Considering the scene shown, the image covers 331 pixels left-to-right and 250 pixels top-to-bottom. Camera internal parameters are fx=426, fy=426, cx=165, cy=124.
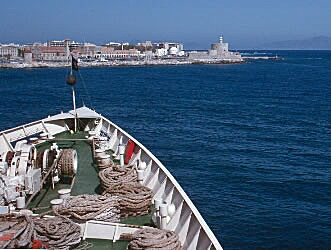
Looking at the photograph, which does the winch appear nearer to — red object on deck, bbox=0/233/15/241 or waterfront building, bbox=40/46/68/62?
red object on deck, bbox=0/233/15/241

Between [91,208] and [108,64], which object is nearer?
[91,208]

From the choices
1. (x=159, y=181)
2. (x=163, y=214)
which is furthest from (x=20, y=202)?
(x=159, y=181)

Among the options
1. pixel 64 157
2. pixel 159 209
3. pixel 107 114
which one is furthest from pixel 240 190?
pixel 107 114

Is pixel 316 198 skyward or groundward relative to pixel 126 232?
groundward

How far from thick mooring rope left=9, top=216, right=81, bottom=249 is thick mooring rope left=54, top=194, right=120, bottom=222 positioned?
472 millimetres

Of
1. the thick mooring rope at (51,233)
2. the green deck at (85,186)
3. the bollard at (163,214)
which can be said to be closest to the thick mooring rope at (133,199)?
the green deck at (85,186)

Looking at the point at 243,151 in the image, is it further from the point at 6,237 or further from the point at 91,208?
the point at 6,237

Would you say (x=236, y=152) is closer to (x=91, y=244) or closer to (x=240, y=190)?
(x=240, y=190)

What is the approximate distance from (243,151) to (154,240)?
70.3ft

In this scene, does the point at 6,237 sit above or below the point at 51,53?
below

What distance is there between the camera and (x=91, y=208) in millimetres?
7227

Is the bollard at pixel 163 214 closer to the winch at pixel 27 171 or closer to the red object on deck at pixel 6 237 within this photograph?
the red object on deck at pixel 6 237

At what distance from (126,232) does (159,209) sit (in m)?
0.67

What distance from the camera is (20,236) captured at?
5867mm
